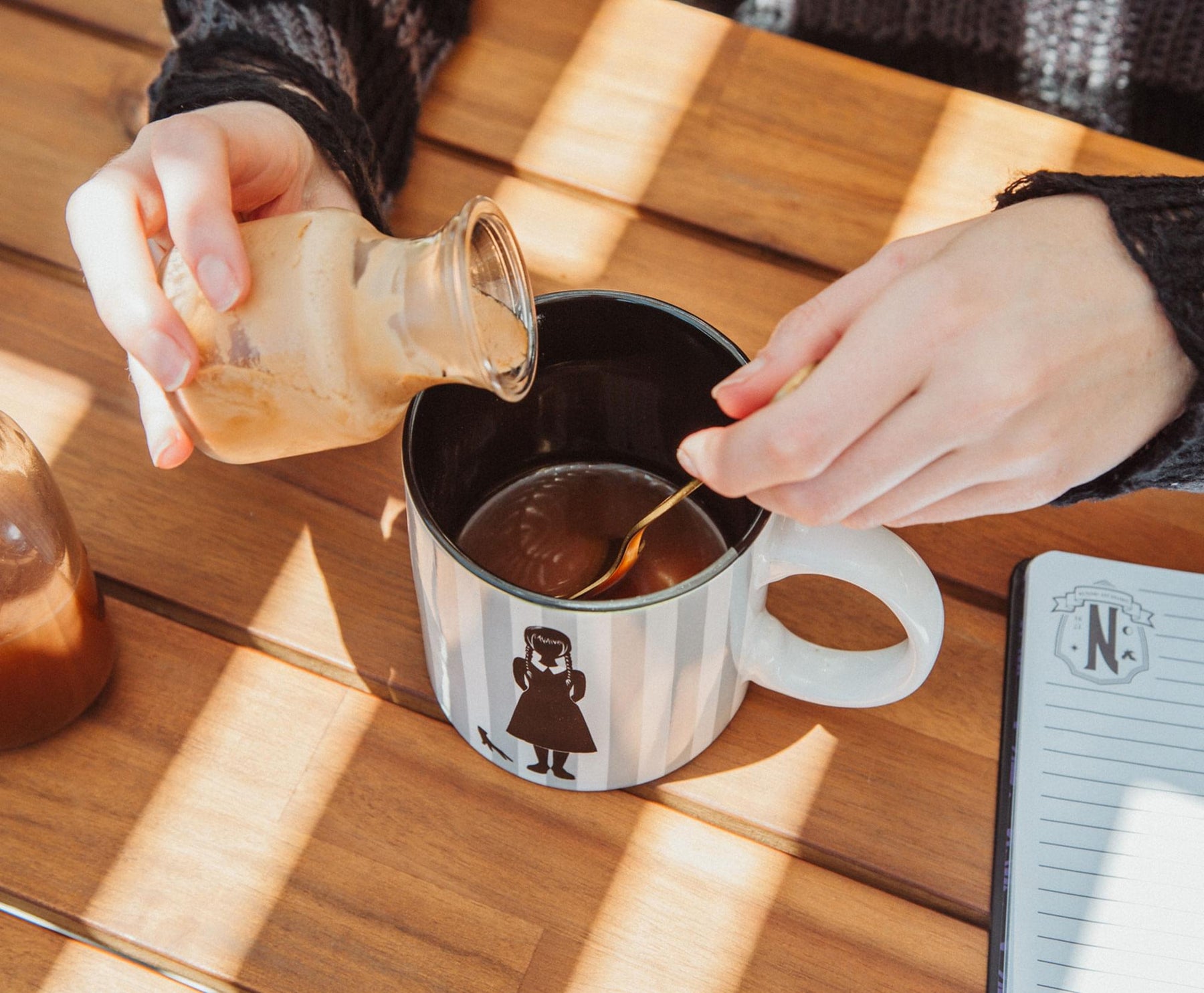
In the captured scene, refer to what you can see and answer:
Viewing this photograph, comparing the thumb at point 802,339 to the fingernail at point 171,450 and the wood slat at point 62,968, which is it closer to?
the fingernail at point 171,450

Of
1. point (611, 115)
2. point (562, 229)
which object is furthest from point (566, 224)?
point (611, 115)

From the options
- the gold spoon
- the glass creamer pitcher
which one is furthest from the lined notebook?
the glass creamer pitcher

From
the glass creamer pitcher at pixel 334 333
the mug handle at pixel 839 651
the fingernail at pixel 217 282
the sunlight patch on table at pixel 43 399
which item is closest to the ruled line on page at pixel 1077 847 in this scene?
the mug handle at pixel 839 651

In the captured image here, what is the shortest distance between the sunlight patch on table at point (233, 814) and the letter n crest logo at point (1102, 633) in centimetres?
39

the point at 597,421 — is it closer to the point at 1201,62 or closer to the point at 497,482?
the point at 497,482

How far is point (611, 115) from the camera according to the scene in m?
0.81

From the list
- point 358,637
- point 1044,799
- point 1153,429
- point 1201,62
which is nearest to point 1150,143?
point 1201,62

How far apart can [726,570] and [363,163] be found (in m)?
0.40

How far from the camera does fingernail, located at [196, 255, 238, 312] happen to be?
1.50ft

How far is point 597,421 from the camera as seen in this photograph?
644mm

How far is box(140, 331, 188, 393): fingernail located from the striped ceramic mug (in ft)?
0.32

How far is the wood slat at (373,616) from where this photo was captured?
58 centimetres

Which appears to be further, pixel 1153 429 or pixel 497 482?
pixel 497 482

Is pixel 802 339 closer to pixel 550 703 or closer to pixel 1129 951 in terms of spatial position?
pixel 550 703
